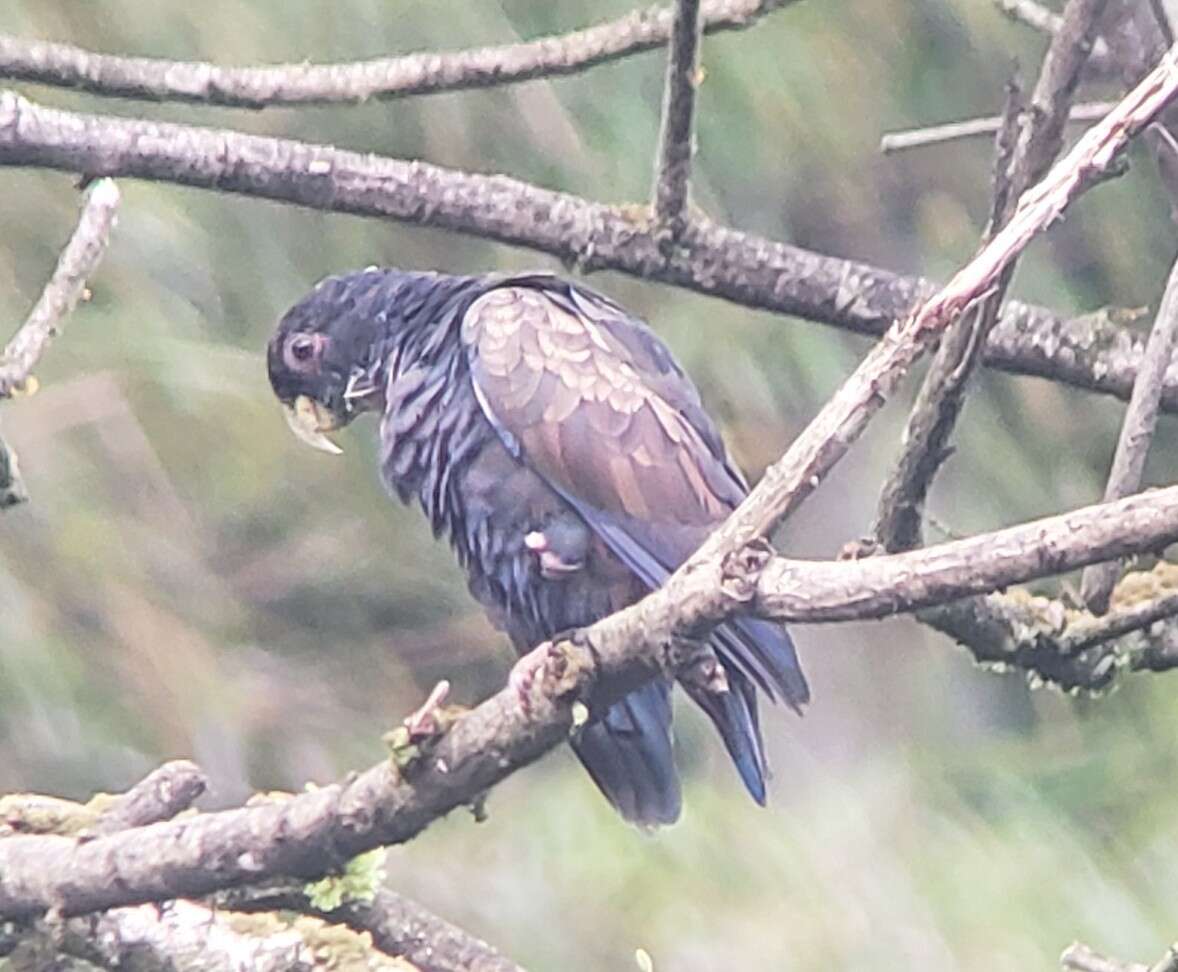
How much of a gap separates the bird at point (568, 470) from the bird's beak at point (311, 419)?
0.55 feet

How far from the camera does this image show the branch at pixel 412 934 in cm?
221

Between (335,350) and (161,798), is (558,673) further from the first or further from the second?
(335,350)

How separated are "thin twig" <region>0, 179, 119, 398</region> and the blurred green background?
131cm

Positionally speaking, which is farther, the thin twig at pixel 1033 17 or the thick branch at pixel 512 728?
the thin twig at pixel 1033 17

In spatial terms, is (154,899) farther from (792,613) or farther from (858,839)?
(858,839)

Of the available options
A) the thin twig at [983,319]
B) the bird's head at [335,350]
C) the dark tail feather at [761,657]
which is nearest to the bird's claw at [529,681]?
the thin twig at [983,319]

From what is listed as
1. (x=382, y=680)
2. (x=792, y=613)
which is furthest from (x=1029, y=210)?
(x=382, y=680)

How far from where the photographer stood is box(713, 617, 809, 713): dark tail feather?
235cm

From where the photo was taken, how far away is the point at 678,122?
6.83 ft

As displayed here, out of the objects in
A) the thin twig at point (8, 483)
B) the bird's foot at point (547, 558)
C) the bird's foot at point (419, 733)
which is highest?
the thin twig at point (8, 483)

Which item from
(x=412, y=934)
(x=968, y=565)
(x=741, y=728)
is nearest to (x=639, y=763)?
(x=741, y=728)

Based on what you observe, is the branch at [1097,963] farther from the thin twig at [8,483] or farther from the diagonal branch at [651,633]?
the thin twig at [8,483]

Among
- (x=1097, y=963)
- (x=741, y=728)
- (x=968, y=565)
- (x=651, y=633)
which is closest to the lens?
(x=968, y=565)

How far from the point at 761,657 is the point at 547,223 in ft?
1.62
